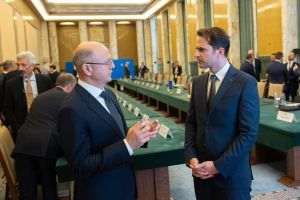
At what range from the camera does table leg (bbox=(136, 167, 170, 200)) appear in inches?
120

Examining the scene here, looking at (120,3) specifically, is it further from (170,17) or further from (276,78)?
(276,78)

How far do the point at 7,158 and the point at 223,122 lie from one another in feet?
6.44

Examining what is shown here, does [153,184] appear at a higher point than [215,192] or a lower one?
lower

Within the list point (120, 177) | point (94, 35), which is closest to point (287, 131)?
point (120, 177)

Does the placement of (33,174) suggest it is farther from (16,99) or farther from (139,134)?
(139,134)

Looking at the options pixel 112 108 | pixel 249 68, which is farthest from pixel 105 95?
pixel 249 68

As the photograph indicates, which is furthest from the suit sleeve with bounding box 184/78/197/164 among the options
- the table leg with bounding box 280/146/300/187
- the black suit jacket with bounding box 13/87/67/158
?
the table leg with bounding box 280/146/300/187

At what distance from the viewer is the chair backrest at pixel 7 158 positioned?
292cm

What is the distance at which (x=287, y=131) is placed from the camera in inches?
123

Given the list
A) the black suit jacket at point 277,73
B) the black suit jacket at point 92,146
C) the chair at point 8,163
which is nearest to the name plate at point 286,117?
the black suit jacket at point 92,146

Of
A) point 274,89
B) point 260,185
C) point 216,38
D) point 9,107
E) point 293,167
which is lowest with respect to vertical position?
point 260,185

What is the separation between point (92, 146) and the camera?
1698mm

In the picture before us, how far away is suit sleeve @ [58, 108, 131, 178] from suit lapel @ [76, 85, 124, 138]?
8 centimetres

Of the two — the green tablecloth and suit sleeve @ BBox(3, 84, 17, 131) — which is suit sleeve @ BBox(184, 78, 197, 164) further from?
suit sleeve @ BBox(3, 84, 17, 131)
